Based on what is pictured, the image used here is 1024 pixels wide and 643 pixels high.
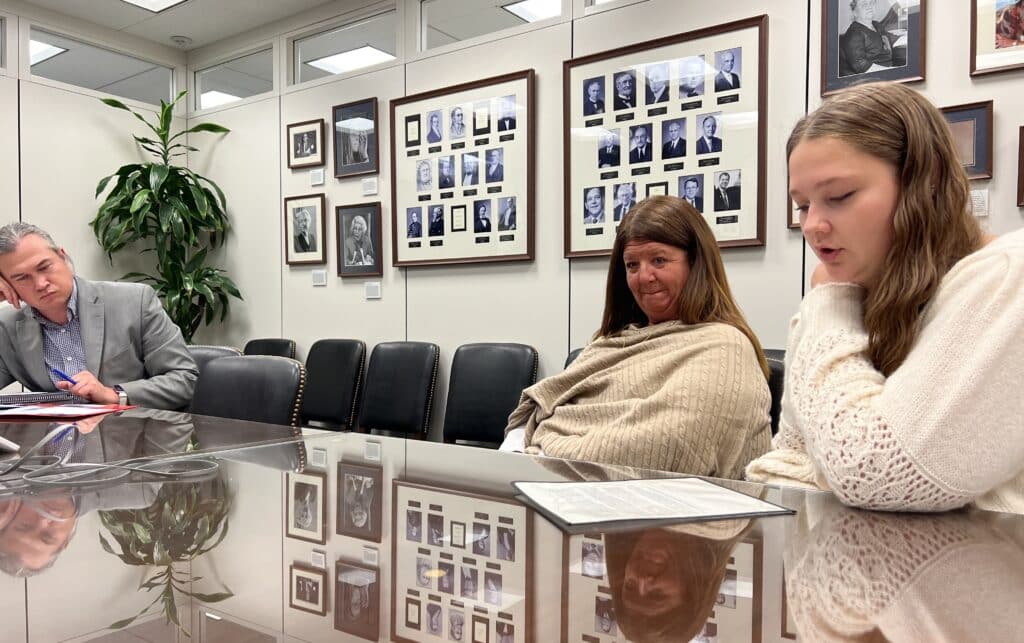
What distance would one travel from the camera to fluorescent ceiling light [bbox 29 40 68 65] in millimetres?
5145

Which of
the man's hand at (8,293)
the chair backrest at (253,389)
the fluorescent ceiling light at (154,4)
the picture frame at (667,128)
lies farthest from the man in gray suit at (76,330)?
the fluorescent ceiling light at (154,4)

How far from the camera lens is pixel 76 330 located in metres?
2.91

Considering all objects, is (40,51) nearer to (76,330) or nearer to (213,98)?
(213,98)

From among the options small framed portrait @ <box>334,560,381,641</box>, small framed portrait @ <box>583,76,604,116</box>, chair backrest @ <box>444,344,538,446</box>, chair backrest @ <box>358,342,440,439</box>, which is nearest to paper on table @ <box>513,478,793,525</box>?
small framed portrait @ <box>334,560,381,641</box>

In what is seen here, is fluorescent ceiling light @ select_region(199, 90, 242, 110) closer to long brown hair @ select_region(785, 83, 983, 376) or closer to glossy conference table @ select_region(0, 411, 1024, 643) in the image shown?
glossy conference table @ select_region(0, 411, 1024, 643)

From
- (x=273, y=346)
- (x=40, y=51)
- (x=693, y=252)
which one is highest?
(x=40, y=51)

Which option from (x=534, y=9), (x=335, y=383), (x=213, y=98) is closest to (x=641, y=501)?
(x=534, y=9)

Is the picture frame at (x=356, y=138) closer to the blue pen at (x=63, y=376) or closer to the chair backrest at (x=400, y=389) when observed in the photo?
the chair backrest at (x=400, y=389)

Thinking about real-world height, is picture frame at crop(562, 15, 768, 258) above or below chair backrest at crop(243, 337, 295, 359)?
above

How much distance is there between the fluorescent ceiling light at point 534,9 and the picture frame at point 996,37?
2.05 m

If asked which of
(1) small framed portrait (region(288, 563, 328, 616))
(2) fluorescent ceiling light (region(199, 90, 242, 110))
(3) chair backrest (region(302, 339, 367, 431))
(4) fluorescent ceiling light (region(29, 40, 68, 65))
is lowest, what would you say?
(3) chair backrest (region(302, 339, 367, 431))

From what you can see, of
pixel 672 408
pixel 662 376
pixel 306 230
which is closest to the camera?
pixel 672 408

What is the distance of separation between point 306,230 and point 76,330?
2.40 meters

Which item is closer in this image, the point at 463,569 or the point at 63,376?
the point at 463,569
